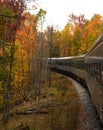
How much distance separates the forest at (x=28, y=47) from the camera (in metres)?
22.7

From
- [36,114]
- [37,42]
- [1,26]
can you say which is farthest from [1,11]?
[37,42]

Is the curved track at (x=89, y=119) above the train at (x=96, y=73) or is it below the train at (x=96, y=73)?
below

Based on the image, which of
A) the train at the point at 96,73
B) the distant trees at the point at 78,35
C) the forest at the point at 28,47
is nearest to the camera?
the train at the point at 96,73

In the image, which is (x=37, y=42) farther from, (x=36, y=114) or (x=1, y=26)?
(x=36, y=114)

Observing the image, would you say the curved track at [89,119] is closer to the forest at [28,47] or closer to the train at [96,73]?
the train at [96,73]

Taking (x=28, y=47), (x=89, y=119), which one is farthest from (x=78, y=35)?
(x=89, y=119)

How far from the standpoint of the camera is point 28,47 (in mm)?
47531

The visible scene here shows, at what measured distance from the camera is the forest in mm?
22711

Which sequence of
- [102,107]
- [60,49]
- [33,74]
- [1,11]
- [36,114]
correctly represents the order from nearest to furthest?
[1,11] → [102,107] → [36,114] → [33,74] → [60,49]

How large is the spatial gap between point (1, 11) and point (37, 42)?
4050 cm

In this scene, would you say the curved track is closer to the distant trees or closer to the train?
the train

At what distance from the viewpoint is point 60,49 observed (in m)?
83.8

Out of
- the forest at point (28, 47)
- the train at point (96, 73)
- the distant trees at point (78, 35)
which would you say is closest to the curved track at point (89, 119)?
the train at point (96, 73)

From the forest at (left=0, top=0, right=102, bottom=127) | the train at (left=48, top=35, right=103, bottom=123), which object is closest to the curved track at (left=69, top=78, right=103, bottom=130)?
the train at (left=48, top=35, right=103, bottom=123)
